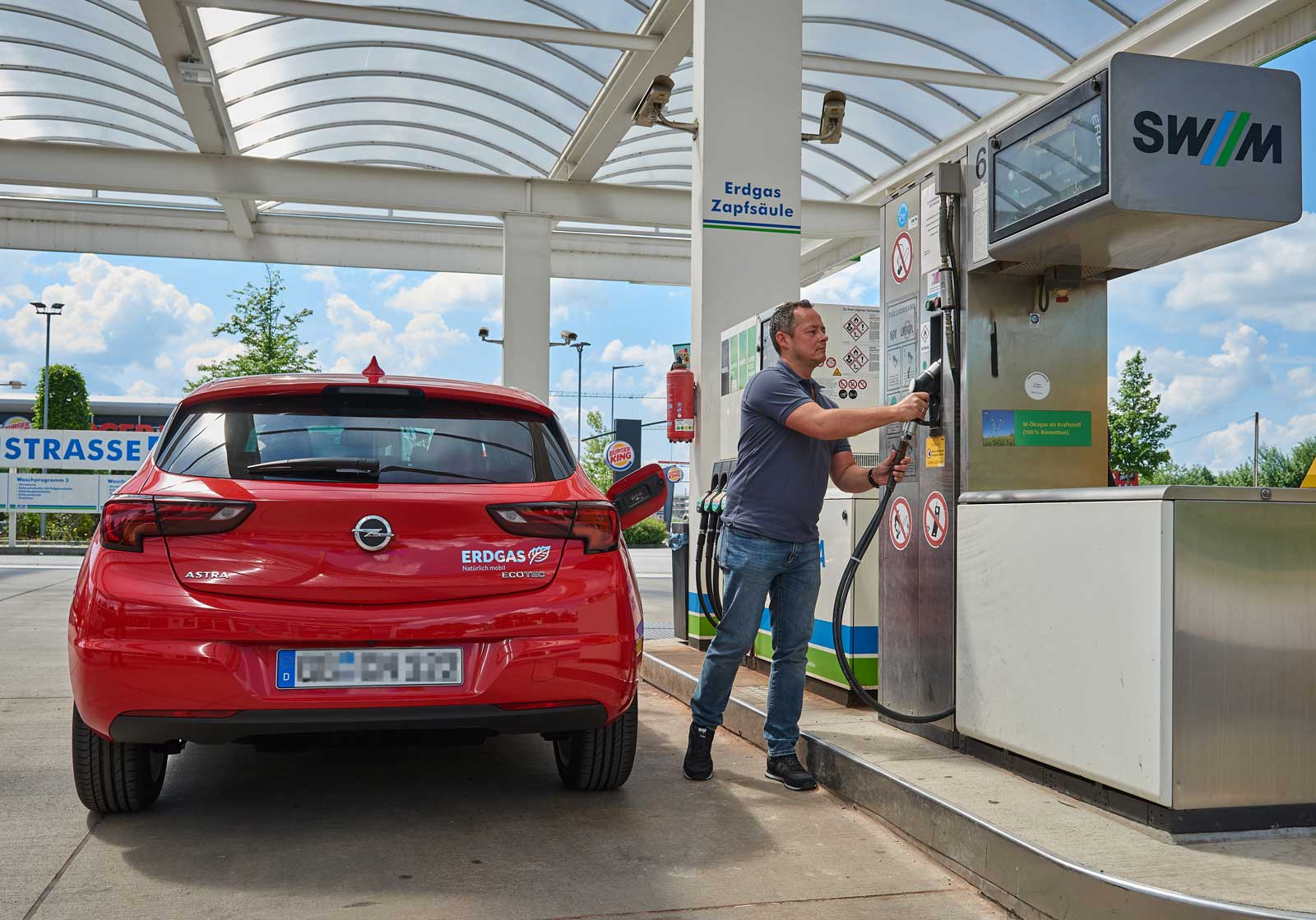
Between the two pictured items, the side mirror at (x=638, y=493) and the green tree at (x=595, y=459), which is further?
the green tree at (x=595, y=459)

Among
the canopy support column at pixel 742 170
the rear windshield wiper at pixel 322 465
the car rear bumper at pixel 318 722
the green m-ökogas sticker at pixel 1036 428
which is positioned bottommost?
the car rear bumper at pixel 318 722

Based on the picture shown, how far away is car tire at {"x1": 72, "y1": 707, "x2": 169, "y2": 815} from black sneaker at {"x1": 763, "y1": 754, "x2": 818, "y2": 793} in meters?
2.28

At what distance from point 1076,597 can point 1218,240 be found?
1.32 m

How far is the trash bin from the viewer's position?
8.59m

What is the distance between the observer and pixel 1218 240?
3.99 meters

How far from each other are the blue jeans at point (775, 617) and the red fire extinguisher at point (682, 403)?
15.2 feet

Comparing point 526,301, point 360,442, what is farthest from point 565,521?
point 526,301

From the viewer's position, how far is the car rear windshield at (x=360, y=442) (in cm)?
391

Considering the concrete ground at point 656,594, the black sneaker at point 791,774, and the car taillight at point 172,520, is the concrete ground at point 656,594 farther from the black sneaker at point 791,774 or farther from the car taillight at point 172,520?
the car taillight at point 172,520

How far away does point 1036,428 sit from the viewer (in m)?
4.51

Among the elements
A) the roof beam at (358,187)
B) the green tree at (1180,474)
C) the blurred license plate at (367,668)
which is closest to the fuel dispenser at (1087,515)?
the blurred license plate at (367,668)

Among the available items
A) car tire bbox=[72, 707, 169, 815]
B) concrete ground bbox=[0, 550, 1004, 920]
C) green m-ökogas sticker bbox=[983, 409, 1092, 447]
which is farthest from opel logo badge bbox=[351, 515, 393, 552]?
green m-ökogas sticker bbox=[983, 409, 1092, 447]

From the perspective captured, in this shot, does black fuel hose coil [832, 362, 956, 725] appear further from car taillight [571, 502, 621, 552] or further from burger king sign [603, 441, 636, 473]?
burger king sign [603, 441, 636, 473]

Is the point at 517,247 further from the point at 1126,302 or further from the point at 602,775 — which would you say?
the point at 602,775
